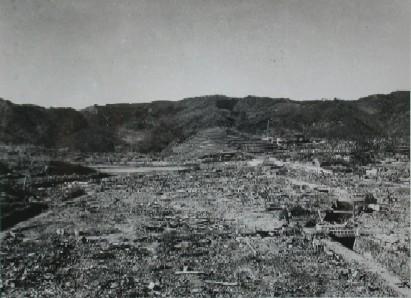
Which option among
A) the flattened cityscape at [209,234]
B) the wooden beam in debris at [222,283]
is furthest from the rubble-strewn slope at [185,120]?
the wooden beam in debris at [222,283]

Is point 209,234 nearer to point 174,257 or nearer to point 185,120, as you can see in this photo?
point 174,257

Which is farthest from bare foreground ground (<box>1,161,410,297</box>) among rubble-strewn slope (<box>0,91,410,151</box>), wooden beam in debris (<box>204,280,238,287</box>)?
rubble-strewn slope (<box>0,91,410,151</box>)

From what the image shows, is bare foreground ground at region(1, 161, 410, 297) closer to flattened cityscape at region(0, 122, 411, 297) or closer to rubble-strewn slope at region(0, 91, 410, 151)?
flattened cityscape at region(0, 122, 411, 297)

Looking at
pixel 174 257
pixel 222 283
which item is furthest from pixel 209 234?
pixel 222 283

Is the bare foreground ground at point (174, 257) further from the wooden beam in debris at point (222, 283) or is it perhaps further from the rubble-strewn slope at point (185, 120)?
the rubble-strewn slope at point (185, 120)

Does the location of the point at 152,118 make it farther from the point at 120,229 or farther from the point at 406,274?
the point at 406,274

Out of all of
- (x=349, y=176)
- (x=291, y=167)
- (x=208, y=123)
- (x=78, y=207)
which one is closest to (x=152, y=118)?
(x=208, y=123)
